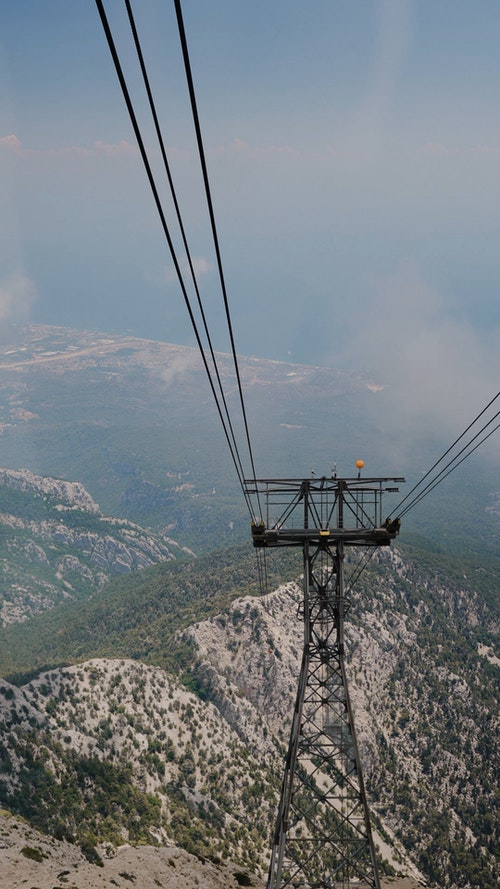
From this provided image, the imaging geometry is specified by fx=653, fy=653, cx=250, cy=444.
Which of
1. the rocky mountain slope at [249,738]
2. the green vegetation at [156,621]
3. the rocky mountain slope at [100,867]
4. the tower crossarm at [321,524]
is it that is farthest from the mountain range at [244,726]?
the tower crossarm at [321,524]

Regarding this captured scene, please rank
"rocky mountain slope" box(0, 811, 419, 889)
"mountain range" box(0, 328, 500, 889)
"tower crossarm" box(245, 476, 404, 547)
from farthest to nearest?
"mountain range" box(0, 328, 500, 889)
"rocky mountain slope" box(0, 811, 419, 889)
"tower crossarm" box(245, 476, 404, 547)

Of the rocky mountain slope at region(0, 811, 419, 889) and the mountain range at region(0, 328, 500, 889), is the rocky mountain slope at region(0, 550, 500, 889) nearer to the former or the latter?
the mountain range at region(0, 328, 500, 889)

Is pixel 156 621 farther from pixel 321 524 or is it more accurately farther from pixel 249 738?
pixel 321 524

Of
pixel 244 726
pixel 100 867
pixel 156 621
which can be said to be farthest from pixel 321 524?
pixel 156 621

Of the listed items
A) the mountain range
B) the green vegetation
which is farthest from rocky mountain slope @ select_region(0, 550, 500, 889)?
the green vegetation

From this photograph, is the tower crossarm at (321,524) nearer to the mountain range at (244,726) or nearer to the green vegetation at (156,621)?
the mountain range at (244,726)

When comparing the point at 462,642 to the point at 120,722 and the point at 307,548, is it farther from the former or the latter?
the point at 307,548

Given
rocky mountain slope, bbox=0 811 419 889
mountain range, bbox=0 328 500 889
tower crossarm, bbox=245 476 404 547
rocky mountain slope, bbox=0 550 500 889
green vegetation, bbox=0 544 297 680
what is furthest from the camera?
green vegetation, bbox=0 544 297 680

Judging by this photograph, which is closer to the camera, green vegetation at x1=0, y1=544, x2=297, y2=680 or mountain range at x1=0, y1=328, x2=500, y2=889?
mountain range at x1=0, y1=328, x2=500, y2=889
